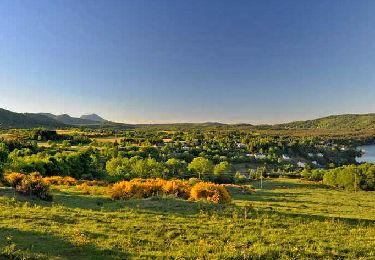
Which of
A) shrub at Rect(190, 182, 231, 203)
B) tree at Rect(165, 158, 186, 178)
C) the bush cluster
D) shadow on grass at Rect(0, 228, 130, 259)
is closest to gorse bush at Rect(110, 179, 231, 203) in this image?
shrub at Rect(190, 182, 231, 203)

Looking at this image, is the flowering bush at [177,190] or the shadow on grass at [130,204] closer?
the shadow on grass at [130,204]

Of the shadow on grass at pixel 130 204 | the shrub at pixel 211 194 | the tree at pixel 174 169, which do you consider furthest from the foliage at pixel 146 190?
the tree at pixel 174 169

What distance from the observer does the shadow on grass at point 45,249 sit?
14.1 meters

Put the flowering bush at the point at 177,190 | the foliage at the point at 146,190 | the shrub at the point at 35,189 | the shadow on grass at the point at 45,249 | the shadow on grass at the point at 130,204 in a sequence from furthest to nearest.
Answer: the flowering bush at the point at 177,190 < the foliage at the point at 146,190 < the shrub at the point at 35,189 < the shadow on grass at the point at 130,204 < the shadow on grass at the point at 45,249

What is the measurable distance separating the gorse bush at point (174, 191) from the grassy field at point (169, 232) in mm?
3412

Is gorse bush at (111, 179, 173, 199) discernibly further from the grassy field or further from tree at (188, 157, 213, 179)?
tree at (188, 157, 213, 179)

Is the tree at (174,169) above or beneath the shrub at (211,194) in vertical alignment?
beneath

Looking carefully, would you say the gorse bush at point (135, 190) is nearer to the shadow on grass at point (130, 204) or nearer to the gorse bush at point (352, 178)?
the shadow on grass at point (130, 204)

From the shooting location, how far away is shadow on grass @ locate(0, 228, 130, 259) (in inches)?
554

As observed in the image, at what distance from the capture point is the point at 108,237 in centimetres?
1742

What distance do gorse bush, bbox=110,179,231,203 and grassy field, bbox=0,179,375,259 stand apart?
3.41 metres

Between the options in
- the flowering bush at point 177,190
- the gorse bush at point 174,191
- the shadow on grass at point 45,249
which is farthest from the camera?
the flowering bush at point 177,190

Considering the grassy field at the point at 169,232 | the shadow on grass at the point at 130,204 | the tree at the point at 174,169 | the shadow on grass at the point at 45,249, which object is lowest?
the tree at the point at 174,169

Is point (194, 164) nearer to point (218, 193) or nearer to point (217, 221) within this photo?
point (218, 193)
